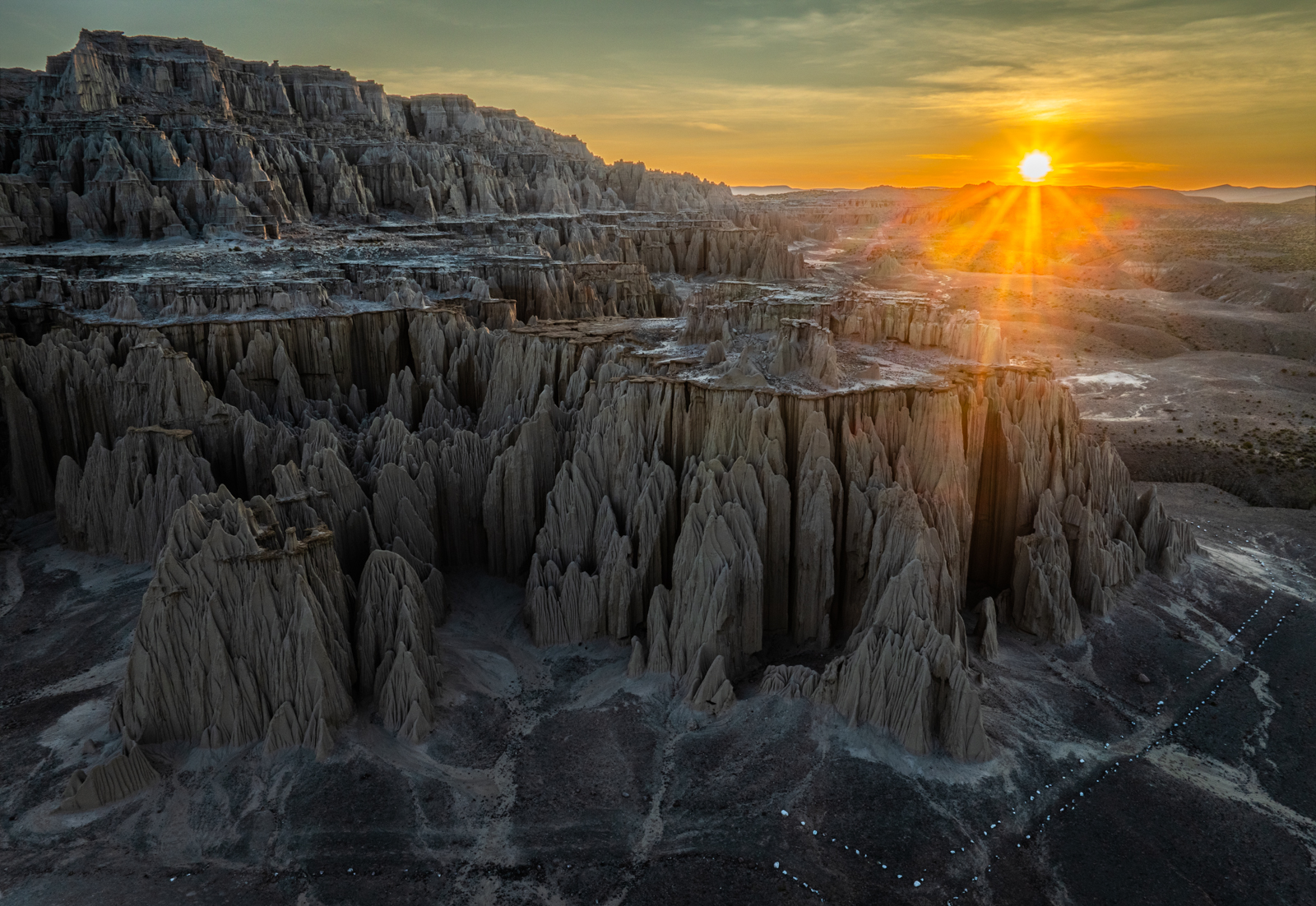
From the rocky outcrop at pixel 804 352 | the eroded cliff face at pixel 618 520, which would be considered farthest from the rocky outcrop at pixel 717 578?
the rocky outcrop at pixel 804 352

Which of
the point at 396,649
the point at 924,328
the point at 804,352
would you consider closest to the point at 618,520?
the point at 396,649

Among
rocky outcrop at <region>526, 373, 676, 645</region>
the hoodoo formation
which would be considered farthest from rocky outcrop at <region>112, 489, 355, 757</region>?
rocky outcrop at <region>526, 373, 676, 645</region>

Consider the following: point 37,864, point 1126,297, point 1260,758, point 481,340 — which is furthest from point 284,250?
point 1126,297

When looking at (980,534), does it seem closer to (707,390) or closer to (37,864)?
(707,390)

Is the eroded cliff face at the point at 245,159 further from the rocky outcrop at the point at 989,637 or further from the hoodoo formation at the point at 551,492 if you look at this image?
the rocky outcrop at the point at 989,637

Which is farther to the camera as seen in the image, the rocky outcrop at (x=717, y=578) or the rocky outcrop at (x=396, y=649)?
the rocky outcrop at (x=717, y=578)

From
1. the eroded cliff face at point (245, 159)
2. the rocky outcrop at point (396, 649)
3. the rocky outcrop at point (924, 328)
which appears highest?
the eroded cliff face at point (245, 159)
